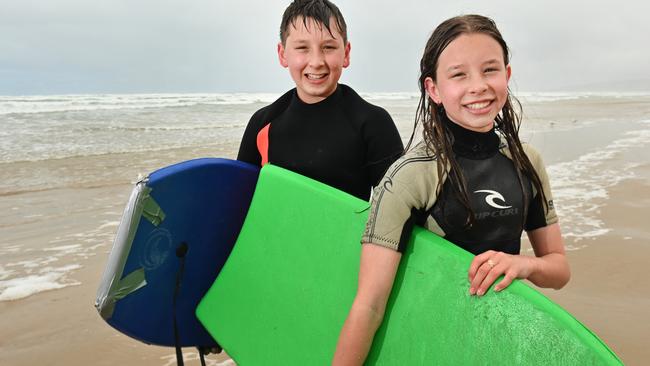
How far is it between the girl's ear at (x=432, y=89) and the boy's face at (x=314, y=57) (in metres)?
0.53

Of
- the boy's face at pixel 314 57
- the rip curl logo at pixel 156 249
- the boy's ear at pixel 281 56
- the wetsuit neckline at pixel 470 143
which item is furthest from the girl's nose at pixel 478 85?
the rip curl logo at pixel 156 249

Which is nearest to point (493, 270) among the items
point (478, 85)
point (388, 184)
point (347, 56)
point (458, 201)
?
point (458, 201)

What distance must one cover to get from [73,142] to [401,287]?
11049mm

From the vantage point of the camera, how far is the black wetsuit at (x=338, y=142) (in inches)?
74.2

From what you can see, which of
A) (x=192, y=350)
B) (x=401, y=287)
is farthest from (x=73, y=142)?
(x=401, y=287)

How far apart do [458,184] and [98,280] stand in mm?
3003

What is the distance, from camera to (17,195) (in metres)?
6.00

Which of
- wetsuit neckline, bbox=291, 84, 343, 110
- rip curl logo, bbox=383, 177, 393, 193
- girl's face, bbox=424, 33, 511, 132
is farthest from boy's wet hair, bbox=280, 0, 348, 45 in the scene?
rip curl logo, bbox=383, 177, 393, 193

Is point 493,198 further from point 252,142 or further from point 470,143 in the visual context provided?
point 252,142

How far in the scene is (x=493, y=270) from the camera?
119cm

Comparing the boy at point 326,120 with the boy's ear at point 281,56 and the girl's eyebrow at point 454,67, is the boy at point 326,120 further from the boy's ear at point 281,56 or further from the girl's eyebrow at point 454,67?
the girl's eyebrow at point 454,67

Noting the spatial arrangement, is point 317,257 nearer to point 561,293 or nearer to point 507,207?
point 507,207

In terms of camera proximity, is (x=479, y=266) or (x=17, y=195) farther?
(x=17, y=195)

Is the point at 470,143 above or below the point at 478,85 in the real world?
below
